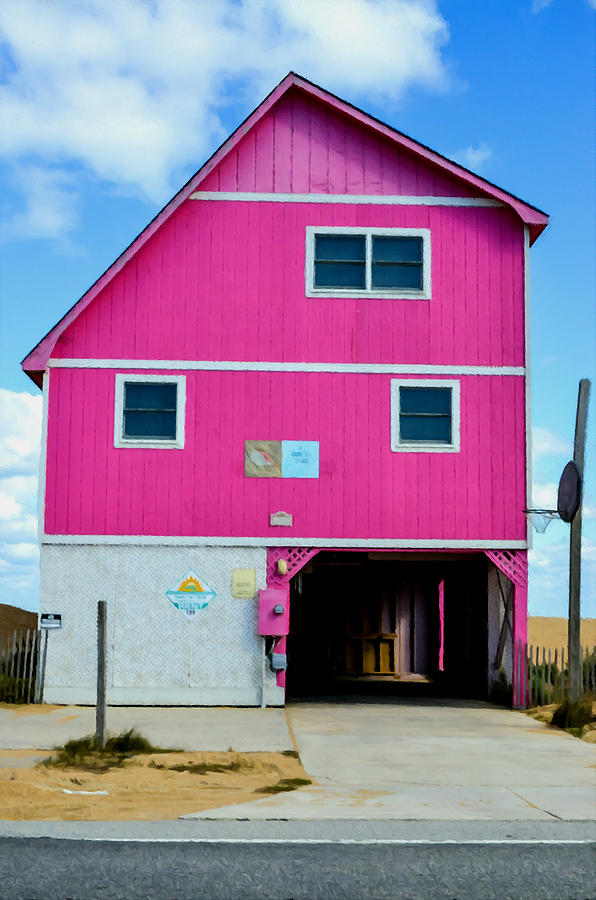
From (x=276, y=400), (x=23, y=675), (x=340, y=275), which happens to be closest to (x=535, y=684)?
(x=276, y=400)

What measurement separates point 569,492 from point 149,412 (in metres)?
7.90

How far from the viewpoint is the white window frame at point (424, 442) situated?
20.8 metres

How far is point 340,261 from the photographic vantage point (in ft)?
70.4

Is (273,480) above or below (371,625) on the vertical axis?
above

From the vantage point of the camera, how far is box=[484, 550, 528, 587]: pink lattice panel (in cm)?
2058

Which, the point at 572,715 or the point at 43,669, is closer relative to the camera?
the point at 572,715

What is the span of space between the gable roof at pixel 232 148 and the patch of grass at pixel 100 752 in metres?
9.36

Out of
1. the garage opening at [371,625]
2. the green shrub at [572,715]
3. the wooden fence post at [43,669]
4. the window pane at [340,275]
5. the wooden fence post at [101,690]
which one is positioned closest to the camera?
the wooden fence post at [101,690]

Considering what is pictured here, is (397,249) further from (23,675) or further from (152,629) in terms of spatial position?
(23,675)

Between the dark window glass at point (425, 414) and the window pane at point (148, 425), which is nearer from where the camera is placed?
the window pane at point (148, 425)

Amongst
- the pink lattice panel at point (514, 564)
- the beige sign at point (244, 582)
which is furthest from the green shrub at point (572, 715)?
the beige sign at point (244, 582)

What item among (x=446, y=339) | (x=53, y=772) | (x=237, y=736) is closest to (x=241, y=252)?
(x=446, y=339)

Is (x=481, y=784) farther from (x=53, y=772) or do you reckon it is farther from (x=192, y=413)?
(x=192, y=413)

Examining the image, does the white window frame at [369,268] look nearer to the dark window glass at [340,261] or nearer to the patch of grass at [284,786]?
the dark window glass at [340,261]
